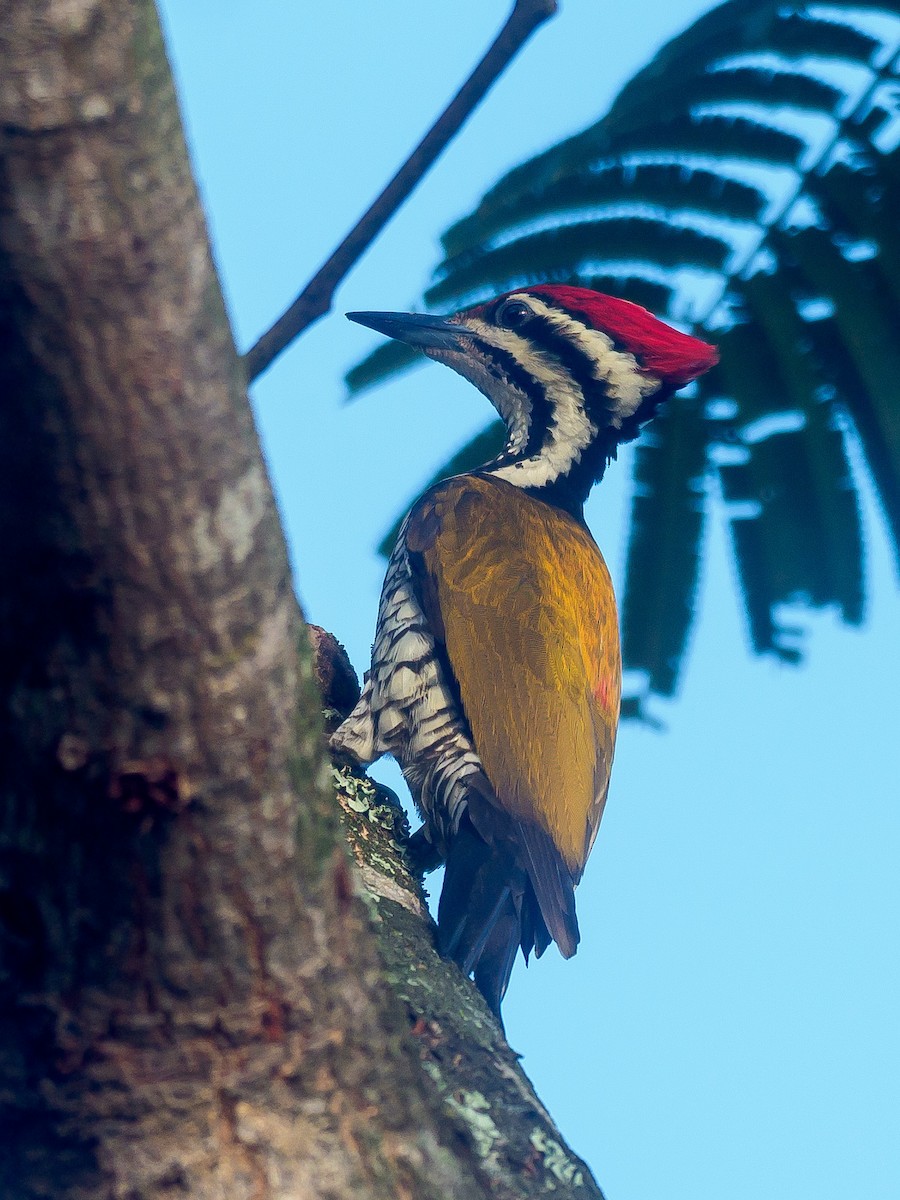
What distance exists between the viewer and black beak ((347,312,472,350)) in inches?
183

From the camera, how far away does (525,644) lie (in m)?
3.90

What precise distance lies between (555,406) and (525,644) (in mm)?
1316

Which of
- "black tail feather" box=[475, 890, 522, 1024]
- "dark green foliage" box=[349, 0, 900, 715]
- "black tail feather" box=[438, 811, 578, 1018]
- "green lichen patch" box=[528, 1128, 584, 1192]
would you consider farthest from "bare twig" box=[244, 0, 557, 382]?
"green lichen patch" box=[528, 1128, 584, 1192]

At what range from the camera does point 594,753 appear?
397 centimetres

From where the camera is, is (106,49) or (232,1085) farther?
(232,1085)

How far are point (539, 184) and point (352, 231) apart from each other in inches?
15.5

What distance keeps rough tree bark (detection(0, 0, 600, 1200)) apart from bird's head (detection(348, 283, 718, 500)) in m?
3.23

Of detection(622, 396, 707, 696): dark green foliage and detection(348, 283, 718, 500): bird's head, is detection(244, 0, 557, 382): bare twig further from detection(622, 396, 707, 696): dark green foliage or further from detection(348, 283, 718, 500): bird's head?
detection(348, 283, 718, 500): bird's head

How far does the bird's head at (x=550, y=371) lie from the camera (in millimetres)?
4703

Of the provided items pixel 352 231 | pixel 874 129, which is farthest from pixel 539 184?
pixel 874 129

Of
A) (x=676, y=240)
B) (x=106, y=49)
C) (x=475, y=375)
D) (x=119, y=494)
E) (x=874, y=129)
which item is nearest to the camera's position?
(x=106, y=49)

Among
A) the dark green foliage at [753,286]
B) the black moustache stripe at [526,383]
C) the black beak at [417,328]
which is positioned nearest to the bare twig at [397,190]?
the dark green foliage at [753,286]

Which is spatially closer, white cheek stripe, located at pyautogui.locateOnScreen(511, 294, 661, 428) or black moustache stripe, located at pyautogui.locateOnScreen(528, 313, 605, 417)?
white cheek stripe, located at pyautogui.locateOnScreen(511, 294, 661, 428)

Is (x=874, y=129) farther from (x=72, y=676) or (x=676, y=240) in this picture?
(x=72, y=676)
